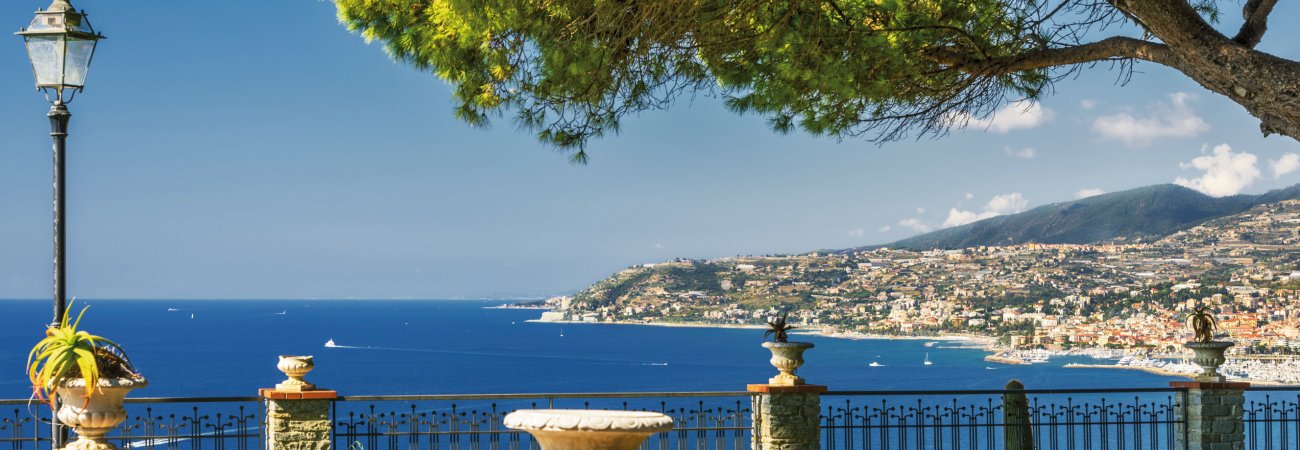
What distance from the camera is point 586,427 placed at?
4.19 meters

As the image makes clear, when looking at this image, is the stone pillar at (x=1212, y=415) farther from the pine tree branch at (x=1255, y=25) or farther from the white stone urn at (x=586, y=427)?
the white stone urn at (x=586, y=427)

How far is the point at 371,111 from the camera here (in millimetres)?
155000

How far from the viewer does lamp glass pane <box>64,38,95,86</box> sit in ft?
19.7

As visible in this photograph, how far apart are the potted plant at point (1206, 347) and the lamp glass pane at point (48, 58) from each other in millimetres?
8434

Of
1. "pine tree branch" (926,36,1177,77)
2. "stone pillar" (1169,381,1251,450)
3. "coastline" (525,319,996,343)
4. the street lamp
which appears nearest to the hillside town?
"coastline" (525,319,996,343)

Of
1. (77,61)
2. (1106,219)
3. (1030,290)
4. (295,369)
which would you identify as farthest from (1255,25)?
(1106,219)

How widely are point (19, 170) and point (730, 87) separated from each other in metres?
167

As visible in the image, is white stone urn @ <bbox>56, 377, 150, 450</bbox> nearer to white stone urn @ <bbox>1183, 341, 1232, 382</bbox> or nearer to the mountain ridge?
white stone urn @ <bbox>1183, 341, 1232, 382</bbox>

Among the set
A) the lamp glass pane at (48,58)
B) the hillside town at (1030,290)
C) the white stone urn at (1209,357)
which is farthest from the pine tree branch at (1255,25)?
the hillside town at (1030,290)

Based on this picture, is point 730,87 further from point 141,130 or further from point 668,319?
point 141,130

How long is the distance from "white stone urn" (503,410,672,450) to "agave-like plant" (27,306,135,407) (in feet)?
8.21

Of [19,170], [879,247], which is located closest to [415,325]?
[19,170]

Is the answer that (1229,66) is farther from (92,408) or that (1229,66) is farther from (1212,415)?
(92,408)

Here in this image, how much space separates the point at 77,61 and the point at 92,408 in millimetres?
1757
